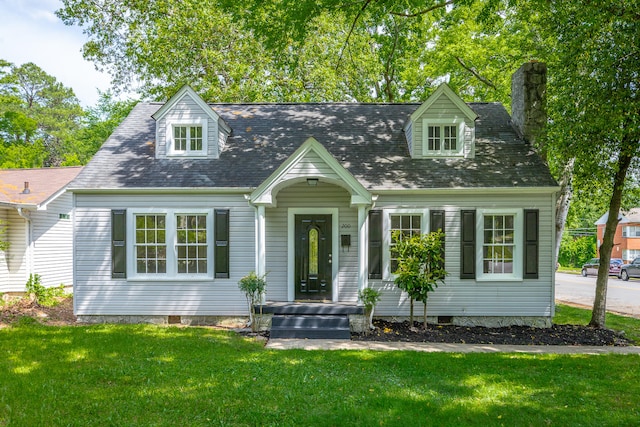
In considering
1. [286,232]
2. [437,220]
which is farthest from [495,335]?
[286,232]

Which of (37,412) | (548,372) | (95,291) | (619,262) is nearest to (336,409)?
(37,412)

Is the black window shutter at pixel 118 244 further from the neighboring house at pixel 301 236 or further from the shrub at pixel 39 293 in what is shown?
the shrub at pixel 39 293

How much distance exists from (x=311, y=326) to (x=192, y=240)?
3.66m

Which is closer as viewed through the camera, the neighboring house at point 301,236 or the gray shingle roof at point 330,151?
the neighboring house at point 301,236

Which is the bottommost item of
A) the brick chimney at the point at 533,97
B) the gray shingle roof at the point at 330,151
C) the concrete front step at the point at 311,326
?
the concrete front step at the point at 311,326

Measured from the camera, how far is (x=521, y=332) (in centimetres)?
951

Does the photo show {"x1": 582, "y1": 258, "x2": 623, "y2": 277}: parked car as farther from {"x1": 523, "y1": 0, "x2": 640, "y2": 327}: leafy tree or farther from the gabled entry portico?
the gabled entry portico

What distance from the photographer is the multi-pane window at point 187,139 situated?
1088 cm

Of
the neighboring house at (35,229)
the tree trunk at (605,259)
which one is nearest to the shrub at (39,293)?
the neighboring house at (35,229)

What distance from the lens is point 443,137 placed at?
429 inches

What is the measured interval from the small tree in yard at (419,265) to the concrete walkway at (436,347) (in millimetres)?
1236

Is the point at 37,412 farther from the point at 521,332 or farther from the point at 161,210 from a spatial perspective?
the point at 521,332

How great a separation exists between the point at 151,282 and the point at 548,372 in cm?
851

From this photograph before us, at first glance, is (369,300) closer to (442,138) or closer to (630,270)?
(442,138)
